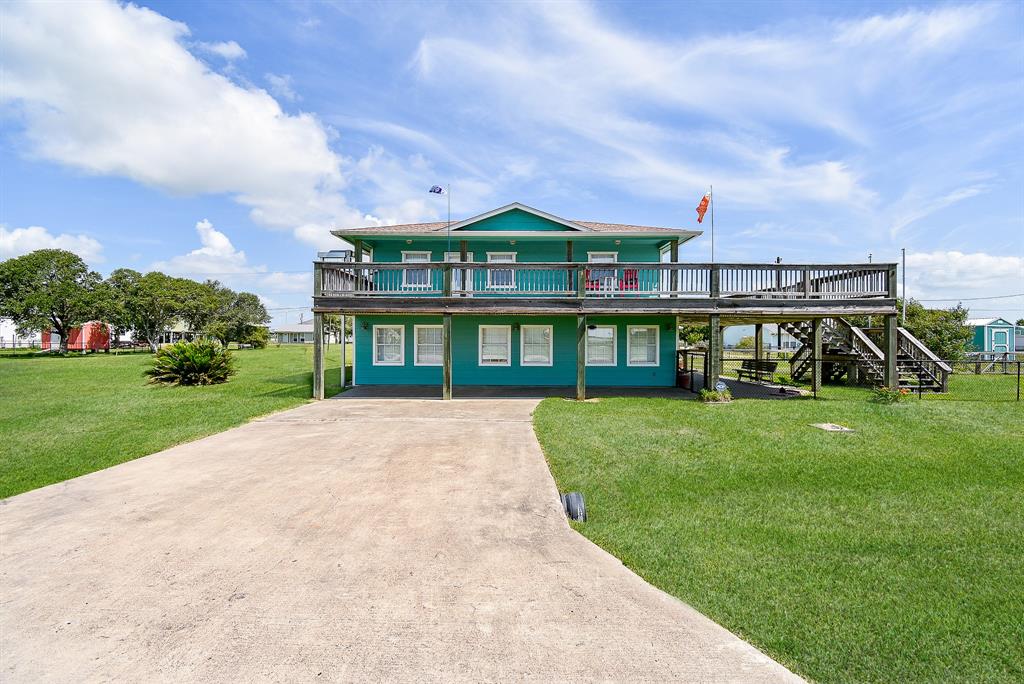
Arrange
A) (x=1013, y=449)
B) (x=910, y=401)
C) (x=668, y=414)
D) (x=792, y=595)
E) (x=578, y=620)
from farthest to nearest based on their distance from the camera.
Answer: (x=910, y=401), (x=668, y=414), (x=1013, y=449), (x=792, y=595), (x=578, y=620)

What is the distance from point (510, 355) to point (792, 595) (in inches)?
524

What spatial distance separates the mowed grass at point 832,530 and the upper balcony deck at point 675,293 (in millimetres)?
4324

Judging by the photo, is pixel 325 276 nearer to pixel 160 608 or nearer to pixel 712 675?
pixel 160 608

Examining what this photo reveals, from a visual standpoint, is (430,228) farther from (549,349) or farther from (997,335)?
(997,335)

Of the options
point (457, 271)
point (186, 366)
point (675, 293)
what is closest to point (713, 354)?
point (675, 293)

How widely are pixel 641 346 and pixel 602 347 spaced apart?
139 centimetres

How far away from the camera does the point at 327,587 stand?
358 cm

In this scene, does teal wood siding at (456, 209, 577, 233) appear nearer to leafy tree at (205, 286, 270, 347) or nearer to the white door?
the white door

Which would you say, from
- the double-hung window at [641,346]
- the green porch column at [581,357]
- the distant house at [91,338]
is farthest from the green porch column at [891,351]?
the distant house at [91,338]

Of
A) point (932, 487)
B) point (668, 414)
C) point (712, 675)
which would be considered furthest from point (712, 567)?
point (668, 414)

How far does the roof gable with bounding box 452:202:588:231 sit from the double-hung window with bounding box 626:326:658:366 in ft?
14.1

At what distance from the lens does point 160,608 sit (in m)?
3.31

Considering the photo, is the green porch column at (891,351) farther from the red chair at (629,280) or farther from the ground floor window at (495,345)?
the ground floor window at (495,345)

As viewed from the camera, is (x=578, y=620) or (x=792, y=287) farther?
(x=792, y=287)
